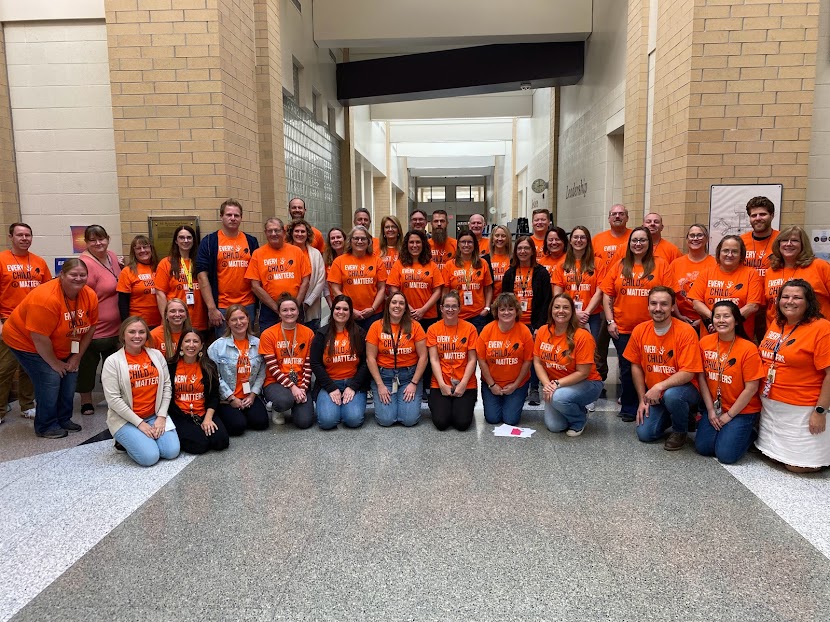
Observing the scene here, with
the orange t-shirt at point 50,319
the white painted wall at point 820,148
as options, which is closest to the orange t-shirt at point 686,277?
the white painted wall at point 820,148

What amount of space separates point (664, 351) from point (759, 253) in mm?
1305

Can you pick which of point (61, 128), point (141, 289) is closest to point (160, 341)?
point (141, 289)

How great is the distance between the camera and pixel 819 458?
3752 millimetres

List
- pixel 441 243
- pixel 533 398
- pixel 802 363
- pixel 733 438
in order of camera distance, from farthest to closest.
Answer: pixel 441 243, pixel 533 398, pixel 733 438, pixel 802 363

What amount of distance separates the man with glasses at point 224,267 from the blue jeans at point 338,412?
105 cm

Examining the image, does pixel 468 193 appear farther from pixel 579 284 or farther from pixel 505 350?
pixel 505 350

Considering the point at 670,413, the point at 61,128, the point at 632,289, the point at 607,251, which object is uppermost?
the point at 61,128

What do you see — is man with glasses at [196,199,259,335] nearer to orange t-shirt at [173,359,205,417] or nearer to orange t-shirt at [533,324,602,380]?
orange t-shirt at [173,359,205,417]

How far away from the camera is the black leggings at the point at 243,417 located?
15.1 ft

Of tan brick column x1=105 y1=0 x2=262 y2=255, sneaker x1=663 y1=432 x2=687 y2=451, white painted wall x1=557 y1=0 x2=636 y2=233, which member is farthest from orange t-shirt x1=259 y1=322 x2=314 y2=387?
white painted wall x1=557 y1=0 x2=636 y2=233

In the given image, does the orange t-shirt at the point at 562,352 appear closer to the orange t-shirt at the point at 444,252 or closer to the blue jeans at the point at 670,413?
the blue jeans at the point at 670,413

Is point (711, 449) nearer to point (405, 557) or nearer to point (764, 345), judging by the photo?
point (764, 345)

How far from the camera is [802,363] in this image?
376 cm

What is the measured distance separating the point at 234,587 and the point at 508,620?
4.02 feet
